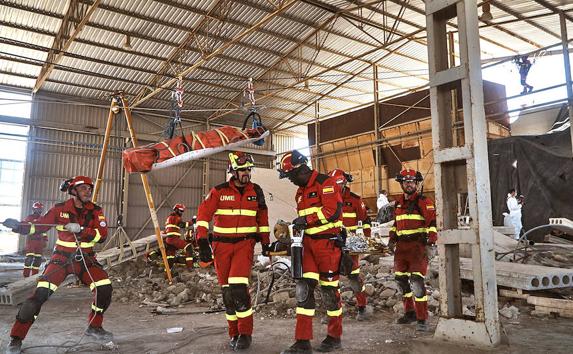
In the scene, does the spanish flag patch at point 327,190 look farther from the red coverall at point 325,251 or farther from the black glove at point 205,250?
the black glove at point 205,250

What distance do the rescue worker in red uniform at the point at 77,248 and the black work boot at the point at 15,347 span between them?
421 mm

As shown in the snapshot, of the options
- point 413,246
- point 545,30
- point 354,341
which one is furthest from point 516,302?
point 545,30

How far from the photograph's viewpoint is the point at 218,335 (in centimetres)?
538

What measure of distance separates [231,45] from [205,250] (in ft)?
45.9

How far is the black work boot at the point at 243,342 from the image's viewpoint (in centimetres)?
465

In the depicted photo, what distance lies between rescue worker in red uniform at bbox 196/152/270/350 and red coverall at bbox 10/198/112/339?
1.43m

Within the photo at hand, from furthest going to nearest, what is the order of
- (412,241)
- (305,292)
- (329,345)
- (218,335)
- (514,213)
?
(514,213)
(412,241)
(218,335)
(329,345)
(305,292)

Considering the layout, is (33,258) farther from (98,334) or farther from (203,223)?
(203,223)

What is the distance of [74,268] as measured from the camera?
5078mm

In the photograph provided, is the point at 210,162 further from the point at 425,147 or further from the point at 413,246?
the point at 413,246

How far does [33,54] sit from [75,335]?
14279 millimetres

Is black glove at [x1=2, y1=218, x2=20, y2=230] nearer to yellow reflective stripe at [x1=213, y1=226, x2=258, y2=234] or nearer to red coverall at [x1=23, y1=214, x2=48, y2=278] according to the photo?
yellow reflective stripe at [x1=213, y1=226, x2=258, y2=234]

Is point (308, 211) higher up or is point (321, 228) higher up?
point (308, 211)

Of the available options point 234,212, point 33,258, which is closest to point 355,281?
point 234,212
